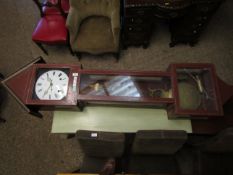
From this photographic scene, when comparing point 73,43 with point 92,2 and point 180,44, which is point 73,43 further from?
point 180,44

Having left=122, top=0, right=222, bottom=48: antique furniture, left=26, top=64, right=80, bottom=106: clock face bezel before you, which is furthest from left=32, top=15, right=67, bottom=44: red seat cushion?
left=26, top=64, right=80, bottom=106: clock face bezel

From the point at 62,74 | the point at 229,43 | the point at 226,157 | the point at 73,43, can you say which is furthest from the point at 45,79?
the point at 229,43

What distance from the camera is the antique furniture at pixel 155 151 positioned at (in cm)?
143

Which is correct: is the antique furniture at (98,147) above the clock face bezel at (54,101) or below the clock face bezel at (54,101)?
below

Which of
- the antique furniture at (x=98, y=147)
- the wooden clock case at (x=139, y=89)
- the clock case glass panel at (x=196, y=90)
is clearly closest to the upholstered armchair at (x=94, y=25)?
the wooden clock case at (x=139, y=89)

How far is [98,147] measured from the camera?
1583mm

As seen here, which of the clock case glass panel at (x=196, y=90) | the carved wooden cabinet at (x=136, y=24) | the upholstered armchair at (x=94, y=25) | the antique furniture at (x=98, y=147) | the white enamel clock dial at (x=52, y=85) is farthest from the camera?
the upholstered armchair at (x=94, y=25)

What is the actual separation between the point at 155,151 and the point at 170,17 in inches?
63.2

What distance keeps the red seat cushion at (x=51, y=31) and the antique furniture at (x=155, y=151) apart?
165 centimetres

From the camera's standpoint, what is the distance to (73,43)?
250 centimetres

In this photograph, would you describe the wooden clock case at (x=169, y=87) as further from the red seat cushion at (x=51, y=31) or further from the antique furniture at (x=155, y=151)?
the red seat cushion at (x=51, y=31)

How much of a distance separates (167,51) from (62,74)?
175cm

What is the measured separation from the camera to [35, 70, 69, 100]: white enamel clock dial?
1659mm

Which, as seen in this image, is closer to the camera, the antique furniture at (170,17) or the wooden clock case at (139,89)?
the wooden clock case at (139,89)
